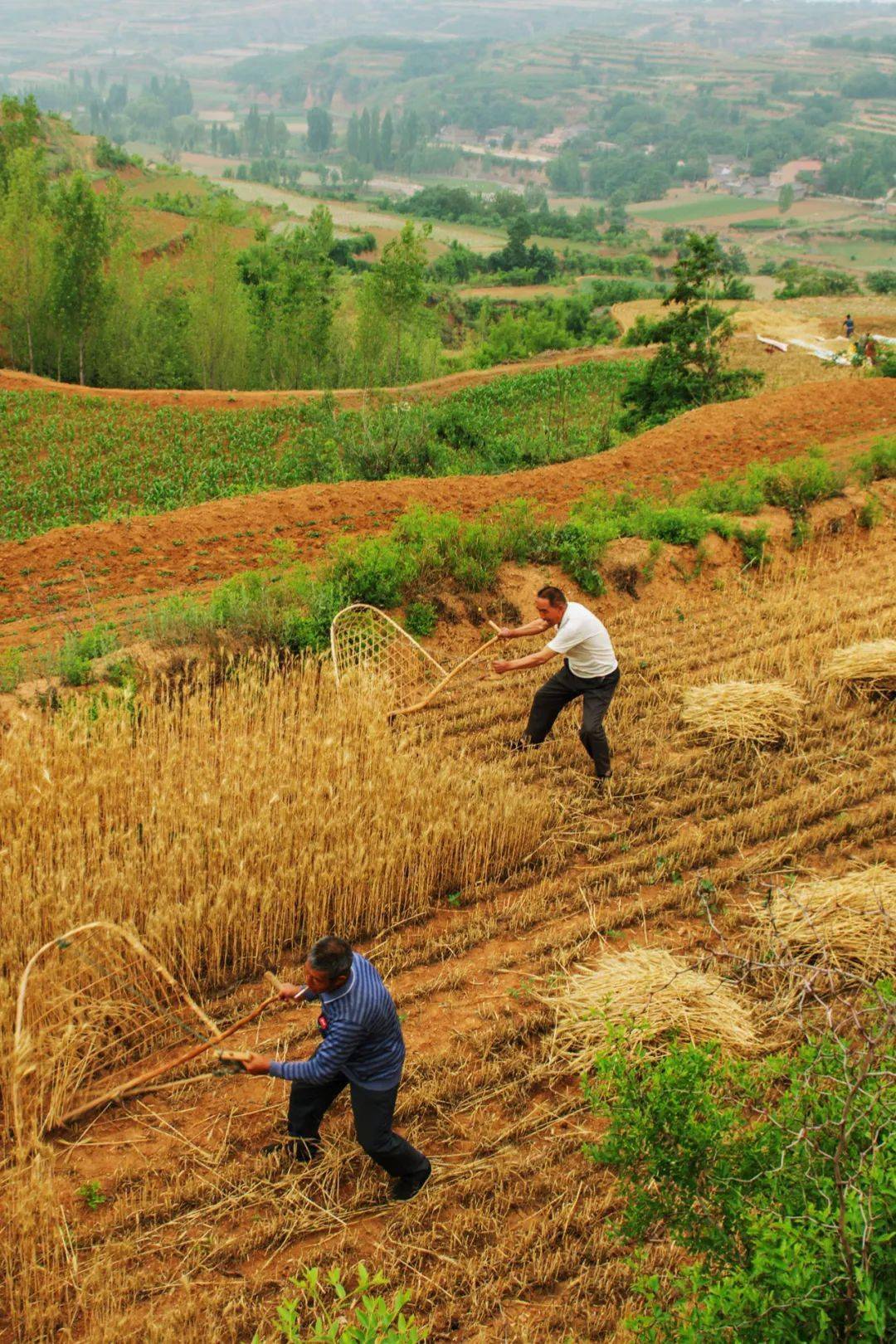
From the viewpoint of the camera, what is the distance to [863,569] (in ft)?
40.9

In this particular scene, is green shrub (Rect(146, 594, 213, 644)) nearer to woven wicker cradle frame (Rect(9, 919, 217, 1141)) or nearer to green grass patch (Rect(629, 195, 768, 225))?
woven wicker cradle frame (Rect(9, 919, 217, 1141))

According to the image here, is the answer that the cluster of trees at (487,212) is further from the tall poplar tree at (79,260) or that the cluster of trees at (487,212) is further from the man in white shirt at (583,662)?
the man in white shirt at (583,662)

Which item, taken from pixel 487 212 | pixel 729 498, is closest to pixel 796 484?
pixel 729 498

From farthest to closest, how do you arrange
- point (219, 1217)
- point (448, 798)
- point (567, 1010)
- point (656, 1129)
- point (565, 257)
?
point (565, 257) < point (448, 798) < point (567, 1010) < point (219, 1217) < point (656, 1129)

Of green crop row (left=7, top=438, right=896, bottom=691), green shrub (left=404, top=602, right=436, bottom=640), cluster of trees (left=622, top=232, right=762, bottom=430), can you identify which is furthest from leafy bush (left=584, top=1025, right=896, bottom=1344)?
cluster of trees (left=622, top=232, right=762, bottom=430)

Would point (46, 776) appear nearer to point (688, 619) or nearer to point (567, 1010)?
point (567, 1010)

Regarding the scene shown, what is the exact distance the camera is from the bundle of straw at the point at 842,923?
568 cm

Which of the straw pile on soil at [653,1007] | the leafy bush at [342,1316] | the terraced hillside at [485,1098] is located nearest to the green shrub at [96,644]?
the terraced hillside at [485,1098]

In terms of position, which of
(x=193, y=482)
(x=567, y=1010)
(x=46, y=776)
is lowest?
(x=193, y=482)

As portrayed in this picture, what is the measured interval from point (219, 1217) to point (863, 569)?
10517mm

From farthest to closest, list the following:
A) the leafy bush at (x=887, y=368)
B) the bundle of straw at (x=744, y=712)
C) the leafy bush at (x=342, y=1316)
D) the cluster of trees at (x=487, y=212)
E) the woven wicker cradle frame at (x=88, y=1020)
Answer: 1. the cluster of trees at (x=487, y=212)
2. the leafy bush at (x=887, y=368)
3. the bundle of straw at (x=744, y=712)
4. the woven wicker cradle frame at (x=88, y=1020)
5. the leafy bush at (x=342, y=1316)

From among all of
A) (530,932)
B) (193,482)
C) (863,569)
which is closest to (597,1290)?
(530,932)

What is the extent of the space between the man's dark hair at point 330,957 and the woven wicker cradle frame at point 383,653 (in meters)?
4.61

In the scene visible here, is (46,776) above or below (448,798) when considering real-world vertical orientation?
above
